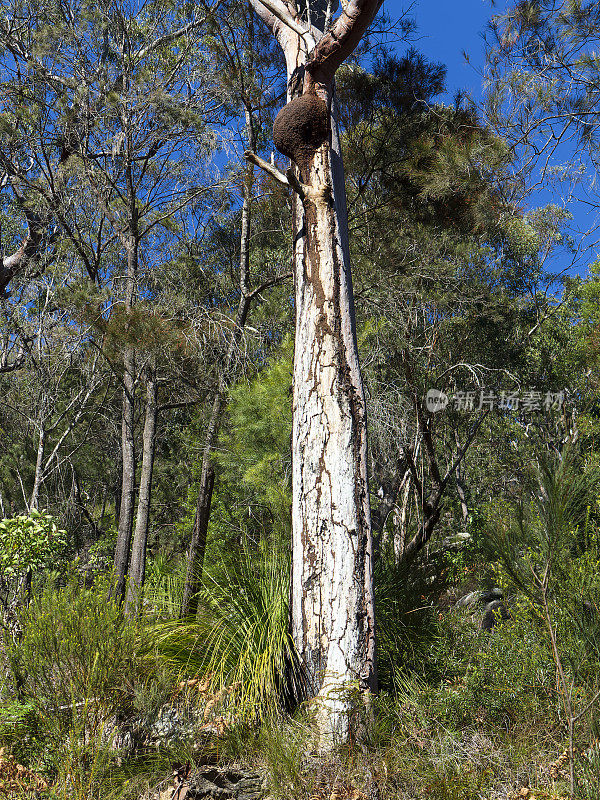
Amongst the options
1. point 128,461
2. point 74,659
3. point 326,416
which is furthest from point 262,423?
point 74,659

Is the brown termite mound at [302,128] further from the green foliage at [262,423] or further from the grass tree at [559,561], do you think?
the green foliage at [262,423]

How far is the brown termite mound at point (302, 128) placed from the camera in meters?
4.27

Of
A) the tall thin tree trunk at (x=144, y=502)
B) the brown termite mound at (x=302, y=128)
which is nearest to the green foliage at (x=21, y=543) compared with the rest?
the tall thin tree trunk at (x=144, y=502)

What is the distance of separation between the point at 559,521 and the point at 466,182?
5901 mm

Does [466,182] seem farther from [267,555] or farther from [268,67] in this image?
[267,555]

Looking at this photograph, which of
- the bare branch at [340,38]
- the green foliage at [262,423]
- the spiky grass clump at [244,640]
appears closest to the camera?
the spiky grass clump at [244,640]

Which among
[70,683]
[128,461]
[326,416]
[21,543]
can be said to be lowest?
[70,683]

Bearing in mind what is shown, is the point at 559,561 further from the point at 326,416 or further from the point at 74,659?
the point at 74,659

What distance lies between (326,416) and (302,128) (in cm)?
196

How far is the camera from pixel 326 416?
381 centimetres

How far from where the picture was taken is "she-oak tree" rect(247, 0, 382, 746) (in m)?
3.45

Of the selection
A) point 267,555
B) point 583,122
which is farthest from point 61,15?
point 267,555

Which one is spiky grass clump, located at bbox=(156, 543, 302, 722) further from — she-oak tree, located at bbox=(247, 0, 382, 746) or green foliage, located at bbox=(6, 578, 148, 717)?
green foliage, located at bbox=(6, 578, 148, 717)

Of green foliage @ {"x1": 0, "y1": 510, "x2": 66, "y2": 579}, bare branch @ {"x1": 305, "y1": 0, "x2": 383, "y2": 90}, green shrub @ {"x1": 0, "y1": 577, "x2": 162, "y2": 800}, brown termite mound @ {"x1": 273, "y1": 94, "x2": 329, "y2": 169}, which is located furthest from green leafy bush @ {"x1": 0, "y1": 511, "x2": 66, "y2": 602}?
bare branch @ {"x1": 305, "y1": 0, "x2": 383, "y2": 90}
